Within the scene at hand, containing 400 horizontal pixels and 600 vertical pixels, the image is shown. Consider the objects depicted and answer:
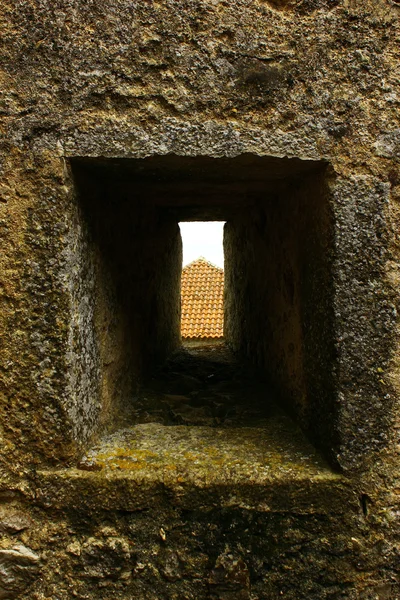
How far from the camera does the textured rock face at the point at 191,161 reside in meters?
1.44

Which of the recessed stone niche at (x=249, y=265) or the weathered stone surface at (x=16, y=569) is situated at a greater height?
the recessed stone niche at (x=249, y=265)

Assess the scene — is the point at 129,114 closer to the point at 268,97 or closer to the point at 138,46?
the point at 138,46

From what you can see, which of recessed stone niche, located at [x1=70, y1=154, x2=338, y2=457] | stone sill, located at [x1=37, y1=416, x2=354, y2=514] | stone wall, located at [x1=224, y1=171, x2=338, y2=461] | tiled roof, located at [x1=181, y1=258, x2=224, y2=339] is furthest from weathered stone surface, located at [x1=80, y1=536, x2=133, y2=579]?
tiled roof, located at [x1=181, y1=258, x2=224, y2=339]

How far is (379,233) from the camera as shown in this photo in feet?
4.81

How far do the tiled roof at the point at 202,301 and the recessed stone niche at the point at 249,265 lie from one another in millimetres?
6029

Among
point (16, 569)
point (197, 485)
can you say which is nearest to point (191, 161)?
point (197, 485)

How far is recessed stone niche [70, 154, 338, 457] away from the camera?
4.98 ft

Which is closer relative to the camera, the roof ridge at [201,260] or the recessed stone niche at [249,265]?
the recessed stone niche at [249,265]

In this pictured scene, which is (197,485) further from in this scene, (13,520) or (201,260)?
(201,260)

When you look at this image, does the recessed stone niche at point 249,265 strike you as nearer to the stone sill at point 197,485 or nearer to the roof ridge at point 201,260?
the stone sill at point 197,485

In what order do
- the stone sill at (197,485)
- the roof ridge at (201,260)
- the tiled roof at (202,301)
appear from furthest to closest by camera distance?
the roof ridge at (201,260) → the tiled roof at (202,301) → the stone sill at (197,485)

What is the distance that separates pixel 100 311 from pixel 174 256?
5.61ft

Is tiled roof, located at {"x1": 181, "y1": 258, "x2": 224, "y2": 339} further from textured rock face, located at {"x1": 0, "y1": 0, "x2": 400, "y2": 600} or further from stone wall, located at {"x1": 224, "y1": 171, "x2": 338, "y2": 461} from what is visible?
textured rock face, located at {"x1": 0, "y1": 0, "x2": 400, "y2": 600}

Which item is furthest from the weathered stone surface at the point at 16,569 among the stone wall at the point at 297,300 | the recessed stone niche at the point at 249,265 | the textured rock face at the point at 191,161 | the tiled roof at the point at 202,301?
the tiled roof at the point at 202,301
